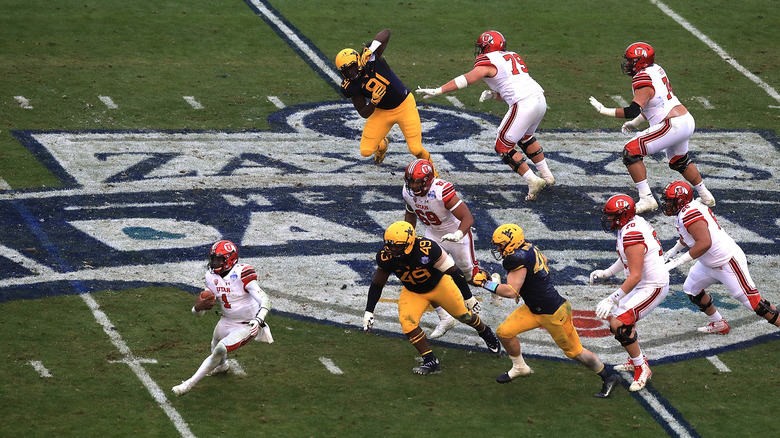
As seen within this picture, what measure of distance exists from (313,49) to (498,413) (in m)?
12.6

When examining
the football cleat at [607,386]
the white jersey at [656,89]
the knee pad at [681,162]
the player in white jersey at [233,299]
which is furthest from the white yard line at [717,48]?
the player in white jersey at [233,299]

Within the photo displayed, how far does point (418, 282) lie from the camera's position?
976 centimetres

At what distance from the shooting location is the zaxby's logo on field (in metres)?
11.5

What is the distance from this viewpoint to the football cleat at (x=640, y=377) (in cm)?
945

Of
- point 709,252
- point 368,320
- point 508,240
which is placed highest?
point 508,240

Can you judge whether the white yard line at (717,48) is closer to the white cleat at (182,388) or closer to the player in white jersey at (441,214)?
the player in white jersey at (441,214)

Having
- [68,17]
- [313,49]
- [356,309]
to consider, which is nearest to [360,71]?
[356,309]

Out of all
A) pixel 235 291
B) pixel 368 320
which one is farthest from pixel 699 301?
pixel 235 291

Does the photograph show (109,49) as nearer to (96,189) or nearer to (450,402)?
(96,189)

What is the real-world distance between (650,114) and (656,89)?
39 cm

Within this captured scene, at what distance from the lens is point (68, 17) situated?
68.6ft

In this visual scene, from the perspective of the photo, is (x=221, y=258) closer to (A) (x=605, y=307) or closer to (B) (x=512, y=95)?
(A) (x=605, y=307)

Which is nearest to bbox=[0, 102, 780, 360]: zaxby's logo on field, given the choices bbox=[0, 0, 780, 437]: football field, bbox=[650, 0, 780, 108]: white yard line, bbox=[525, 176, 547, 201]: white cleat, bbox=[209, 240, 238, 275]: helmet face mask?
bbox=[0, 0, 780, 437]: football field

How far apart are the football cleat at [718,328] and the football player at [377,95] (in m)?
4.45
